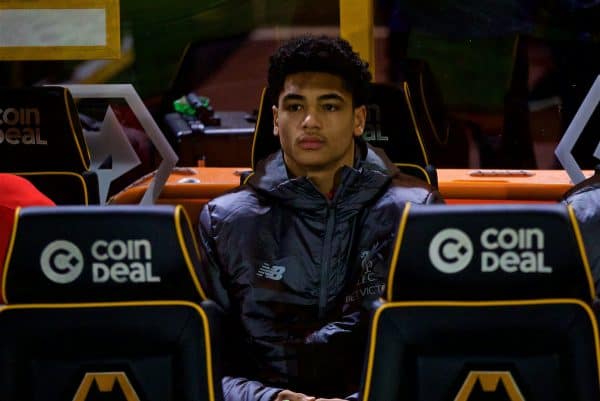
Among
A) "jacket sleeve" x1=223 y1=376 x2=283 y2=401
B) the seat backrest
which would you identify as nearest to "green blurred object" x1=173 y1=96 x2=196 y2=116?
"jacket sleeve" x1=223 y1=376 x2=283 y2=401

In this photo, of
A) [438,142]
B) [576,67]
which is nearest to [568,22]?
[576,67]

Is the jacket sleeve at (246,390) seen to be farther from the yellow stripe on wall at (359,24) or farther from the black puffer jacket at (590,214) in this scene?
the yellow stripe on wall at (359,24)

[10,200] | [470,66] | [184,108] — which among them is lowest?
[10,200]

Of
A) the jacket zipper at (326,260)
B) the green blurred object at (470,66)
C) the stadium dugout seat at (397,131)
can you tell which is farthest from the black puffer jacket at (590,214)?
the green blurred object at (470,66)

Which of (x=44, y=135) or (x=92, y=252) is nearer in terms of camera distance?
(x=92, y=252)

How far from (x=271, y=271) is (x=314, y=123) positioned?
402 mm

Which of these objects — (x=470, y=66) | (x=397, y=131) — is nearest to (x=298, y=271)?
(x=397, y=131)

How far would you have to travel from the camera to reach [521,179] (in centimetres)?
431

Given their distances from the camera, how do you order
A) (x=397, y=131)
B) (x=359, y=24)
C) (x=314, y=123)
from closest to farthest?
(x=314, y=123) < (x=397, y=131) < (x=359, y=24)

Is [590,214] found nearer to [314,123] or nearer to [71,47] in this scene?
[314,123]

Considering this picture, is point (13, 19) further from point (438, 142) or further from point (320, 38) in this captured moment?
point (320, 38)

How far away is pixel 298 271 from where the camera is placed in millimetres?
2312

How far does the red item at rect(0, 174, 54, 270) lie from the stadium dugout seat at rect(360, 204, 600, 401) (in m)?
0.93

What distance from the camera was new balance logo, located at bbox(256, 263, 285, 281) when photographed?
2307 millimetres
